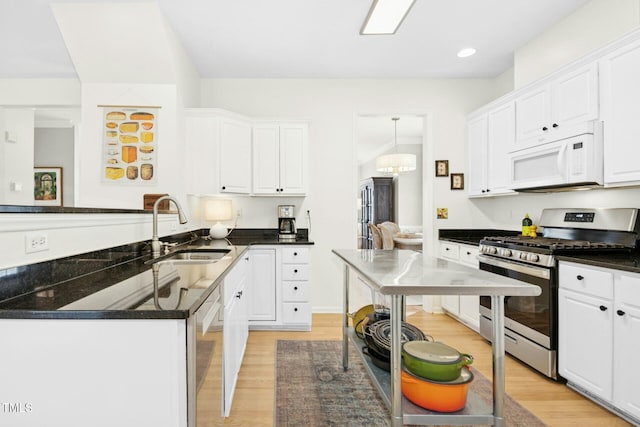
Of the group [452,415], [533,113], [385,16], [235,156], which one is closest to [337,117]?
[235,156]

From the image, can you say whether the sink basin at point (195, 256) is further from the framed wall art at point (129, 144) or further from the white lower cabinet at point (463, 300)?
the white lower cabinet at point (463, 300)

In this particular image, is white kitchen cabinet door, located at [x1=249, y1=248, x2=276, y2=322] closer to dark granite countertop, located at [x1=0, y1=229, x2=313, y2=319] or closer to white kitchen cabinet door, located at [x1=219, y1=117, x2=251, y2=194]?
white kitchen cabinet door, located at [x1=219, y1=117, x2=251, y2=194]

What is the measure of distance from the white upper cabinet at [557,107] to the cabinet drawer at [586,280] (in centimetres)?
105

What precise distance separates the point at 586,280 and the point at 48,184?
5911 mm

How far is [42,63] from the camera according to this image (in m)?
3.68

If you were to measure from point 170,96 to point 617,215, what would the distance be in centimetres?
376

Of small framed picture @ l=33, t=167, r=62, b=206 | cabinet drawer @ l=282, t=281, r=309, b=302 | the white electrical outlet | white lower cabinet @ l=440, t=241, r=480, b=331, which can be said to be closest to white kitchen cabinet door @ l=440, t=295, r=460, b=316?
white lower cabinet @ l=440, t=241, r=480, b=331

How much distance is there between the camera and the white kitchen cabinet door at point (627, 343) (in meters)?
1.83

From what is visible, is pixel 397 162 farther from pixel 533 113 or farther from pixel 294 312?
pixel 294 312

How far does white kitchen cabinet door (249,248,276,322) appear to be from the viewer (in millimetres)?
3455

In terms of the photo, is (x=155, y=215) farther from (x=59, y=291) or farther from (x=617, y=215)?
(x=617, y=215)

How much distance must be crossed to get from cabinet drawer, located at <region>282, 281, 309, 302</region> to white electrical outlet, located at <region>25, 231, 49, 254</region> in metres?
2.34

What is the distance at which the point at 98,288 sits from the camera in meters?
1.28

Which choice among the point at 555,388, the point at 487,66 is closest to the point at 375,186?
the point at 487,66
